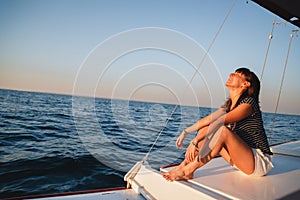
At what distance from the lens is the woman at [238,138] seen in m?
1.35

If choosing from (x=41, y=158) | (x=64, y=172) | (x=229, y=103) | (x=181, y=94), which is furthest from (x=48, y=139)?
(x=229, y=103)

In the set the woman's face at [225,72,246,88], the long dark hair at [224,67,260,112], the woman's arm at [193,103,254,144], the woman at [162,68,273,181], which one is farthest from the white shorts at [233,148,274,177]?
the woman's face at [225,72,246,88]

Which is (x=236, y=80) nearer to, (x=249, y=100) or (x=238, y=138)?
(x=249, y=100)

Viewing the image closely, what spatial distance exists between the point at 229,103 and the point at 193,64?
0.64m

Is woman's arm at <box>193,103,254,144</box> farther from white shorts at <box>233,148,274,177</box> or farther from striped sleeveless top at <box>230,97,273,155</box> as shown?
white shorts at <box>233,148,274,177</box>

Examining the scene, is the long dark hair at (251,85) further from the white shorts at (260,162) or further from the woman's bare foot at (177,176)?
the woman's bare foot at (177,176)

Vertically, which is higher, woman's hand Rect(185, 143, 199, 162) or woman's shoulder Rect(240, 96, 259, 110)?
woman's shoulder Rect(240, 96, 259, 110)

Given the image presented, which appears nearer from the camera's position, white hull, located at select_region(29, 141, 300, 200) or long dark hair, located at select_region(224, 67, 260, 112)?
white hull, located at select_region(29, 141, 300, 200)

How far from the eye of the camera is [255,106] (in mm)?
1474

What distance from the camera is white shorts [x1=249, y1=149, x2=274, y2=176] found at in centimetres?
141

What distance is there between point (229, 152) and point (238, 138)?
0.11 m

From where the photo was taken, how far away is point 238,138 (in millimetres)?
1350

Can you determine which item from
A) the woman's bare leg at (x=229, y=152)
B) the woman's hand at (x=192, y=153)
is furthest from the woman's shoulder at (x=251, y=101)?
the woman's hand at (x=192, y=153)

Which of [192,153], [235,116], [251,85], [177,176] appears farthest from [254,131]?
[177,176]
